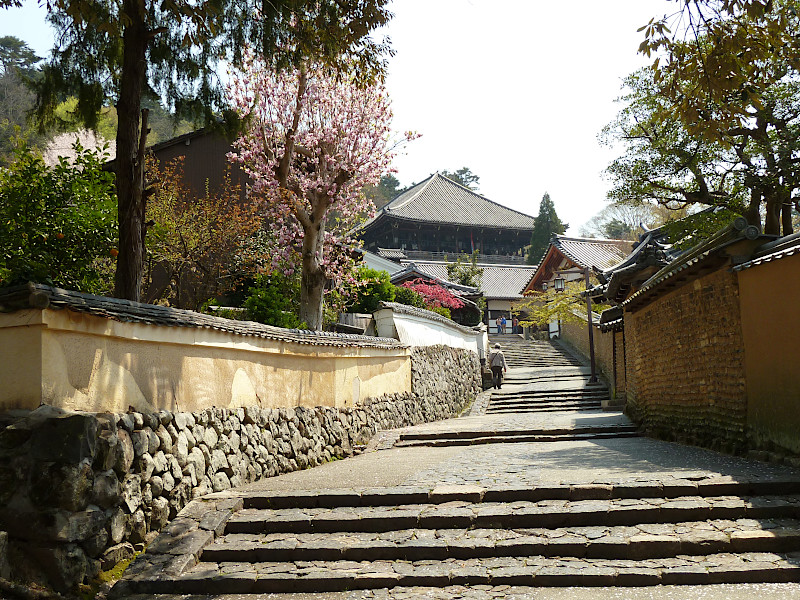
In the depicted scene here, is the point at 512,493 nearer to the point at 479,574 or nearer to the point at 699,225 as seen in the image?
the point at 479,574

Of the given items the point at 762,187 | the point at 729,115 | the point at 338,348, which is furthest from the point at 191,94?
the point at 762,187

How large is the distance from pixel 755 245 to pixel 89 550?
7690 mm

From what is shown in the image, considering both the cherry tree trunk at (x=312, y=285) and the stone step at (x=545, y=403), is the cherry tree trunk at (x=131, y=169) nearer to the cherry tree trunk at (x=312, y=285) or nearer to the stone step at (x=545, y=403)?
the cherry tree trunk at (x=312, y=285)

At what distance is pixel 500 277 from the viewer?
4394 centimetres

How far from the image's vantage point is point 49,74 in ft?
27.3

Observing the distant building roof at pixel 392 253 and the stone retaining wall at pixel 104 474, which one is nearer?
the stone retaining wall at pixel 104 474

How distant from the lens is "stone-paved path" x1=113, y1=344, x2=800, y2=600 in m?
4.88

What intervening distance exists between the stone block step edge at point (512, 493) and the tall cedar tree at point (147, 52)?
2.96 metres

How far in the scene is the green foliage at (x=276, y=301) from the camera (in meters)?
13.6

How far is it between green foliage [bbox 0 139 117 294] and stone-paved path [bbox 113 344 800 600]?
4.79m

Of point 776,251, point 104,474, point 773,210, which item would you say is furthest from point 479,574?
point 773,210

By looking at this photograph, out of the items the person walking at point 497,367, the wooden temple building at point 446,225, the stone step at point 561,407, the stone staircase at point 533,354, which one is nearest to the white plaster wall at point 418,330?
the person walking at point 497,367

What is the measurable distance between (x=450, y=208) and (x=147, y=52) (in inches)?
1548

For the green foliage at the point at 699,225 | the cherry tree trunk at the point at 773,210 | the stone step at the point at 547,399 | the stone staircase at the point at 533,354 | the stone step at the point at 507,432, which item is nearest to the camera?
the stone step at the point at 507,432
